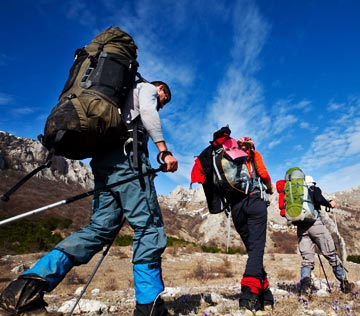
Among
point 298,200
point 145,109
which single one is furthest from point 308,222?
point 145,109

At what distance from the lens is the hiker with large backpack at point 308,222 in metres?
5.20

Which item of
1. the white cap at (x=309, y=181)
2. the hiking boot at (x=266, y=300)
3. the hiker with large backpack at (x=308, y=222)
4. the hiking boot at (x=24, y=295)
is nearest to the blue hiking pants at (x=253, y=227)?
the hiking boot at (x=266, y=300)

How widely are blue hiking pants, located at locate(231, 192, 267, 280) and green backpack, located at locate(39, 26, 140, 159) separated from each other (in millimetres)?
1952

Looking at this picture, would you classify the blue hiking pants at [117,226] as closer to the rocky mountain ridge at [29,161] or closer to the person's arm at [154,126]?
the person's arm at [154,126]

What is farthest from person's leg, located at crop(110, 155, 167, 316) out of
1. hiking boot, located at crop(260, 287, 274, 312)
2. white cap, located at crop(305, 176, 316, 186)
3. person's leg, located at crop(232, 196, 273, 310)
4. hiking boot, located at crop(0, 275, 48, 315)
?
white cap, located at crop(305, 176, 316, 186)

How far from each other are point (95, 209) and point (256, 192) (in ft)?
6.87

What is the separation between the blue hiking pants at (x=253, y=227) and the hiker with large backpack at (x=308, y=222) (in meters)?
1.79

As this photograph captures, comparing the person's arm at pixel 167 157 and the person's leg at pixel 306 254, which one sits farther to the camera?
the person's leg at pixel 306 254

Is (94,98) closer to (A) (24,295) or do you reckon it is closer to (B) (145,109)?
(B) (145,109)

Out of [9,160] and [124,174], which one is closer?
[124,174]

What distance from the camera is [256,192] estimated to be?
13.1 feet

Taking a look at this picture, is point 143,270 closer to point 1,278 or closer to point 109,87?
point 109,87

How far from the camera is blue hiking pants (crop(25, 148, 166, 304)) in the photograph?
2.60 metres

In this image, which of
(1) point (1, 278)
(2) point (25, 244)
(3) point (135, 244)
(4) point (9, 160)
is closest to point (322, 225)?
(3) point (135, 244)
